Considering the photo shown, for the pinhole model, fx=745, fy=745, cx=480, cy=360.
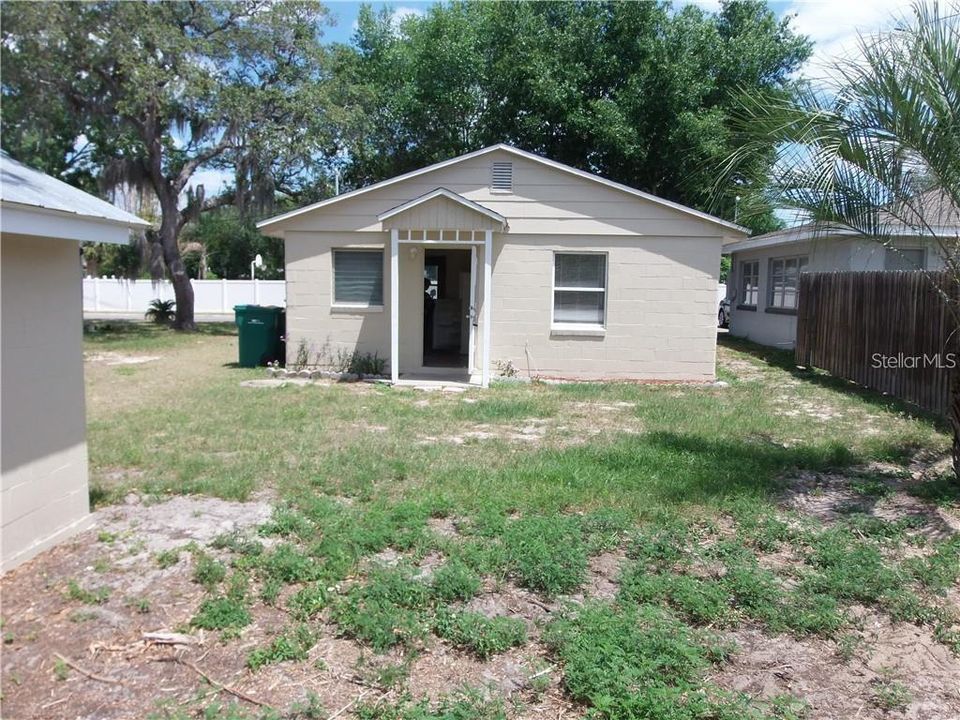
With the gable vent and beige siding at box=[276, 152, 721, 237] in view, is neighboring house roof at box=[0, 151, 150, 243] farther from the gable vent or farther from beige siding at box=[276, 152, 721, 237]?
the gable vent

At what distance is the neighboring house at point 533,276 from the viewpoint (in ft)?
41.5

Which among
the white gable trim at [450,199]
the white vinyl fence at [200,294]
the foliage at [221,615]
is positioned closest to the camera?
the foliage at [221,615]

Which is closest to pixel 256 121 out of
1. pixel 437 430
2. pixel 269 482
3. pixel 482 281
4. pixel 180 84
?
pixel 180 84

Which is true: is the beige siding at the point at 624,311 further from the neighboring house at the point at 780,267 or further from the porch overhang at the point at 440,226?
the neighboring house at the point at 780,267

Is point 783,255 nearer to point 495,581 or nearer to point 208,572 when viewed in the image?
point 495,581

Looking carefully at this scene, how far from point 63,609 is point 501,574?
241cm

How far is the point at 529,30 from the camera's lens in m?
22.8

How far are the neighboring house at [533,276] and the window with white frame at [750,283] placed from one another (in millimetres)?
8373

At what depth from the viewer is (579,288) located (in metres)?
12.9

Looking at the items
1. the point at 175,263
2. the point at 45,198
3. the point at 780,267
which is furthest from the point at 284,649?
the point at 175,263

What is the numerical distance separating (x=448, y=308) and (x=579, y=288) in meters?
4.10

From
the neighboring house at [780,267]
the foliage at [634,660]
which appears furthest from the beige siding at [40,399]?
the neighboring house at [780,267]

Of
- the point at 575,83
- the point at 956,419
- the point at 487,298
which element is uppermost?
the point at 575,83

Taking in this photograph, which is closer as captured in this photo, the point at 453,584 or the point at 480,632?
the point at 480,632
